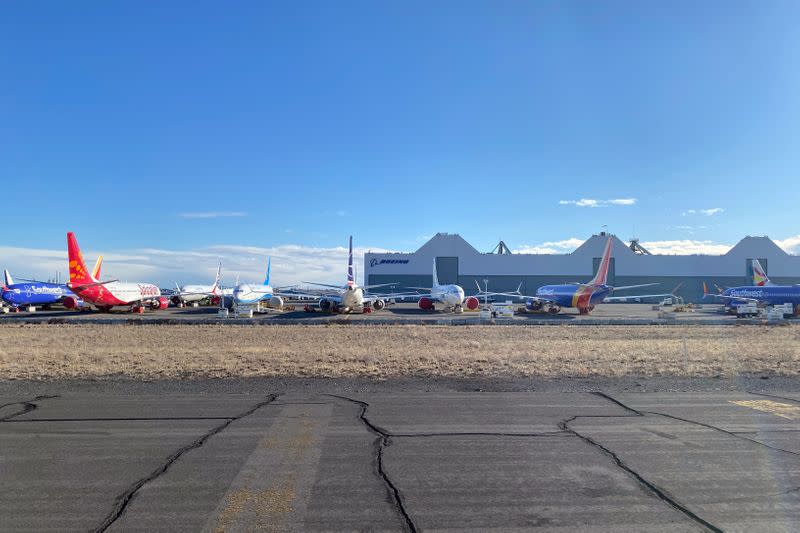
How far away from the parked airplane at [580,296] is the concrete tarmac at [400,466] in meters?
43.7

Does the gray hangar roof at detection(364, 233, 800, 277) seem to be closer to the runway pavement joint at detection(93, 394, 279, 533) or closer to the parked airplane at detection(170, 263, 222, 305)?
the parked airplane at detection(170, 263, 222, 305)

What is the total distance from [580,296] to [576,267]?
35.0 meters

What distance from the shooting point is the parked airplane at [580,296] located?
5388cm

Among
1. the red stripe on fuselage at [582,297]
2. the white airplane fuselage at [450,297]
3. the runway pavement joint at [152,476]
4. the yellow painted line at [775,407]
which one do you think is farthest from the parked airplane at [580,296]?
the runway pavement joint at [152,476]

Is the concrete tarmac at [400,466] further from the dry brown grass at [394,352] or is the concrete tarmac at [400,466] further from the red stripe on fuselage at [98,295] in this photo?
the red stripe on fuselage at [98,295]

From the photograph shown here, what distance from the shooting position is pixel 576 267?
3465 inches

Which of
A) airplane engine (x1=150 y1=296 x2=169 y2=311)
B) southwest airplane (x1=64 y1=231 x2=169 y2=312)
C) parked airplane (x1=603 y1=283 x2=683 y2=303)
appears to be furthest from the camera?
airplane engine (x1=150 y1=296 x2=169 y2=311)

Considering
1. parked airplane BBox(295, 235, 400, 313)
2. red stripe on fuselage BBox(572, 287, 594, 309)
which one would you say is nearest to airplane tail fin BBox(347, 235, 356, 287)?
parked airplane BBox(295, 235, 400, 313)

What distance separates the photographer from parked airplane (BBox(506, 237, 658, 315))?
53.9 m

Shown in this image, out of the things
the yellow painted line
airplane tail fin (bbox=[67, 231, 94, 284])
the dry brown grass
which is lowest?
the dry brown grass

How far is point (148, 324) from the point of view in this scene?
136 feet

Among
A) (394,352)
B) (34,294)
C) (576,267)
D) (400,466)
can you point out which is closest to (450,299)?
(394,352)

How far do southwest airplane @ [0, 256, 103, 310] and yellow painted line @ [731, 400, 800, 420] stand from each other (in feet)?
212

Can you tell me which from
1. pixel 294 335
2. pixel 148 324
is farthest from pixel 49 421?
pixel 148 324
